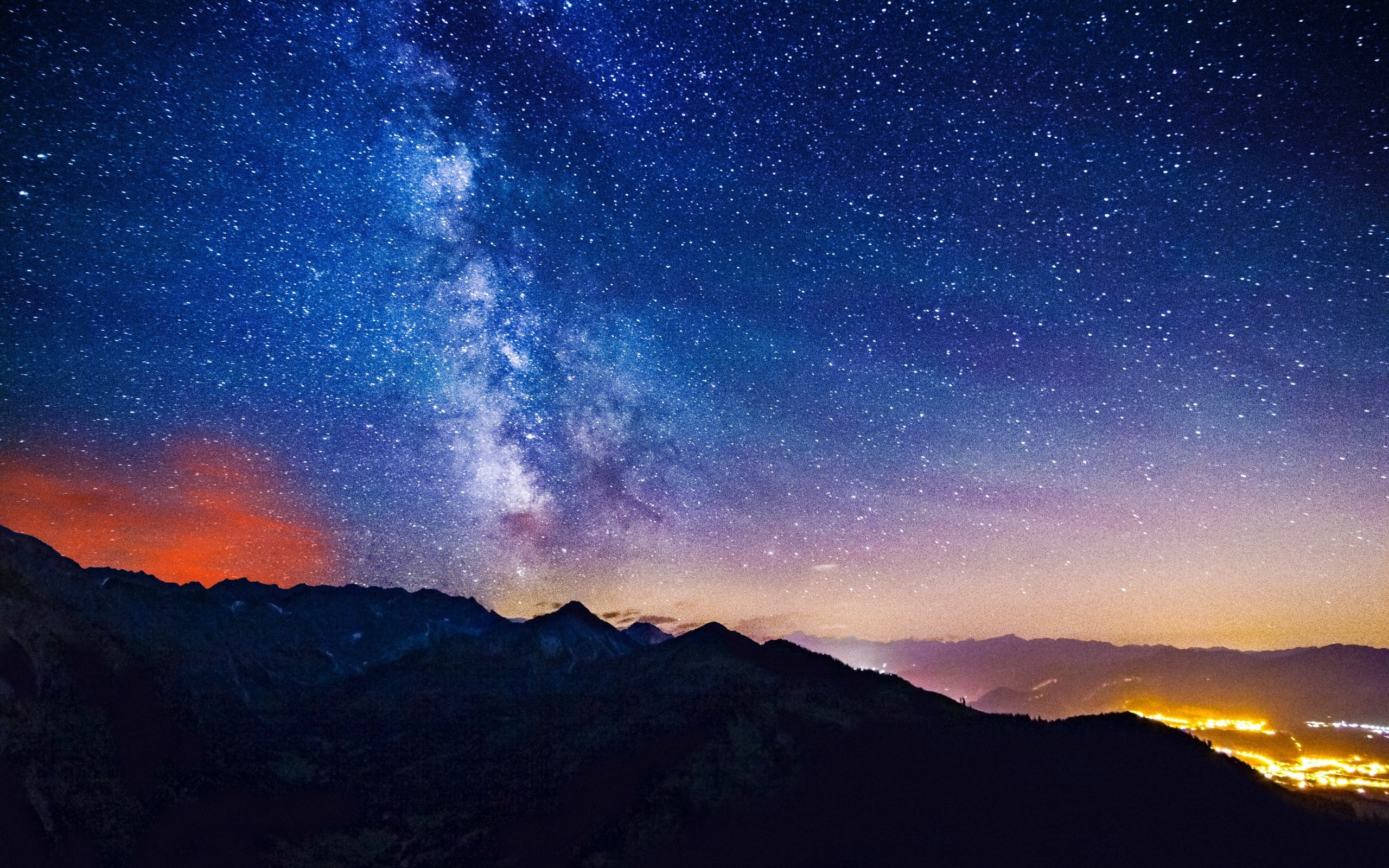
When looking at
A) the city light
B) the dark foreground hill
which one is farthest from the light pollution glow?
the dark foreground hill

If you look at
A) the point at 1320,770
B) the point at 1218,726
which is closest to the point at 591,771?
the point at 1320,770

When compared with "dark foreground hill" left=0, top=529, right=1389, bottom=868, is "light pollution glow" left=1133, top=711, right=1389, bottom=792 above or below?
below

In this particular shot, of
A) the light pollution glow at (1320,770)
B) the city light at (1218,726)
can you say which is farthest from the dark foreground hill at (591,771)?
the city light at (1218,726)

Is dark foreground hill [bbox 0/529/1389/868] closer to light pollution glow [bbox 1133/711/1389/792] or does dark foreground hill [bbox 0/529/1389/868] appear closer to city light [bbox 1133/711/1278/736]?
light pollution glow [bbox 1133/711/1389/792]

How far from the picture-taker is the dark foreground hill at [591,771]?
4119 cm

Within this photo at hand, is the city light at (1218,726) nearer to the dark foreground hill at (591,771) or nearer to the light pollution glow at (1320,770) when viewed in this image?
the light pollution glow at (1320,770)

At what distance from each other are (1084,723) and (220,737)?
10016 centimetres

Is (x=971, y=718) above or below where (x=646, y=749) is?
above

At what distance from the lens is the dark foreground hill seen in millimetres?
Result: 41188

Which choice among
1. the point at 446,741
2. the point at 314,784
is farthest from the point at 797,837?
the point at 446,741

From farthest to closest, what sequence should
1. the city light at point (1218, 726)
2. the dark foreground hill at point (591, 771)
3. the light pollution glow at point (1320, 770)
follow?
the city light at point (1218, 726)
the light pollution glow at point (1320, 770)
the dark foreground hill at point (591, 771)

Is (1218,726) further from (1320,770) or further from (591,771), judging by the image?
(591,771)

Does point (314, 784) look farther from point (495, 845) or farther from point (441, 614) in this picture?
point (441, 614)

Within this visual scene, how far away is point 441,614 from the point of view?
149250 millimetres
